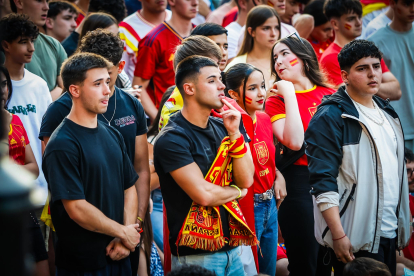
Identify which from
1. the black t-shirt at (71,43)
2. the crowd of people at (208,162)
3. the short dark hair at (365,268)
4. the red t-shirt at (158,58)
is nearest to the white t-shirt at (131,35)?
the red t-shirt at (158,58)

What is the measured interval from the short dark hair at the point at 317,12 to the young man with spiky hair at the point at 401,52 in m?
0.92

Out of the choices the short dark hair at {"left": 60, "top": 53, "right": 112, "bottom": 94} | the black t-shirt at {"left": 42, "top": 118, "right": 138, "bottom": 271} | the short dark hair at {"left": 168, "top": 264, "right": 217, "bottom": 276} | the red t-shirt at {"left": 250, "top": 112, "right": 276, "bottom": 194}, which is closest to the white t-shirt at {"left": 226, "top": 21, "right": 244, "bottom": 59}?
the red t-shirt at {"left": 250, "top": 112, "right": 276, "bottom": 194}

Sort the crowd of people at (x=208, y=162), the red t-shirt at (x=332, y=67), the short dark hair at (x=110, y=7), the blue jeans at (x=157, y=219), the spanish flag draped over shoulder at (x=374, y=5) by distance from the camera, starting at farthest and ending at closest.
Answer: the spanish flag draped over shoulder at (x=374, y=5)
the short dark hair at (x=110, y=7)
the red t-shirt at (x=332, y=67)
the blue jeans at (x=157, y=219)
the crowd of people at (x=208, y=162)

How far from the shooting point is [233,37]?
6.41 metres

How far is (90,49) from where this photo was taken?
3.65 meters

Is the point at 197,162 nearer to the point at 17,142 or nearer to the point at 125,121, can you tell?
the point at 125,121

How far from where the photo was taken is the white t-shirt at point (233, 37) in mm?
6254

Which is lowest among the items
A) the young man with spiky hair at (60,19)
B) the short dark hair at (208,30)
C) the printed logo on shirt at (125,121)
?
the printed logo on shirt at (125,121)

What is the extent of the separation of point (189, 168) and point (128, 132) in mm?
839

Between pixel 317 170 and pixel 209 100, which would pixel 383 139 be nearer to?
pixel 317 170

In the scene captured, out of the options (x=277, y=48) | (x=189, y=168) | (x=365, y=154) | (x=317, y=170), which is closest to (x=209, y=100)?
(x=189, y=168)

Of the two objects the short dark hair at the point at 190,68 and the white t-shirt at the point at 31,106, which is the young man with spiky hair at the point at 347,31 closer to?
the short dark hair at the point at 190,68

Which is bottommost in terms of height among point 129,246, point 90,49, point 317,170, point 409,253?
point 409,253

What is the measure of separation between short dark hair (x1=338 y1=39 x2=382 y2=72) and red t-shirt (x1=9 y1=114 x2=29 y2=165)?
8.45 feet
